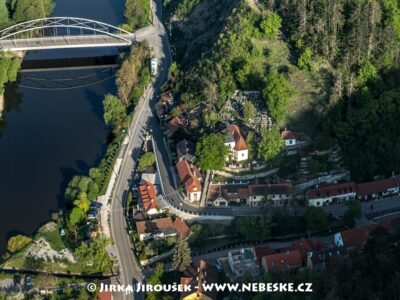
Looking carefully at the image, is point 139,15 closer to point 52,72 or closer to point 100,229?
point 52,72

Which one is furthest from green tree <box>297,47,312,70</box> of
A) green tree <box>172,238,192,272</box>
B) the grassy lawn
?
the grassy lawn

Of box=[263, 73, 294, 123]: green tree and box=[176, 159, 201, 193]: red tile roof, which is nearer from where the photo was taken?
box=[176, 159, 201, 193]: red tile roof

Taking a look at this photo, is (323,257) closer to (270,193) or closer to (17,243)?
(270,193)

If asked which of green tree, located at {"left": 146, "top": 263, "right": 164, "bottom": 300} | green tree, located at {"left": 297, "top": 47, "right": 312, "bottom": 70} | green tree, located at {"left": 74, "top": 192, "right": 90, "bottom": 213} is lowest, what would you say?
green tree, located at {"left": 146, "top": 263, "right": 164, "bottom": 300}

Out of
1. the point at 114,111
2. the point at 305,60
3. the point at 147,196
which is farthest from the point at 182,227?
the point at 305,60

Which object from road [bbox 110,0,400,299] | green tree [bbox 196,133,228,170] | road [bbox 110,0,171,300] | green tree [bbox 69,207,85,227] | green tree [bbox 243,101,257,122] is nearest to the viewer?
road [bbox 110,0,171,300]

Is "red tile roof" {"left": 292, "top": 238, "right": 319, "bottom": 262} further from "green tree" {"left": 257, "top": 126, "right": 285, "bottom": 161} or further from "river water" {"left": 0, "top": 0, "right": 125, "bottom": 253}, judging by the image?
"river water" {"left": 0, "top": 0, "right": 125, "bottom": 253}

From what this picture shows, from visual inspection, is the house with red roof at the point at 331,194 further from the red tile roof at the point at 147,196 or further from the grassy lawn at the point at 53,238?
the grassy lawn at the point at 53,238
